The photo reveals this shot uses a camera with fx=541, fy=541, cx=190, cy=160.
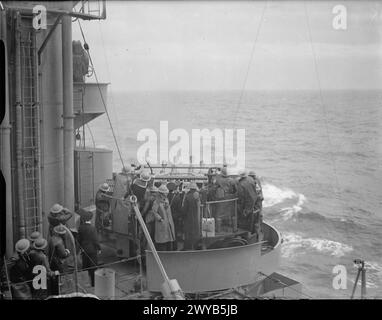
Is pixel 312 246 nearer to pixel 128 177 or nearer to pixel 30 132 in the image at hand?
pixel 128 177

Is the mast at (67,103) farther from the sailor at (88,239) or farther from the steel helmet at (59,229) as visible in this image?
the steel helmet at (59,229)

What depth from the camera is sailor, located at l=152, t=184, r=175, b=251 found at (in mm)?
5762

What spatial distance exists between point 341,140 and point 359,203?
14376mm

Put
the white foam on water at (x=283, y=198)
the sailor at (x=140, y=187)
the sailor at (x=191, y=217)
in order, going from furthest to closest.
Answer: the white foam on water at (x=283, y=198)
the sailor at (x=140, y=187)
the sailor at (x=191, y=217)

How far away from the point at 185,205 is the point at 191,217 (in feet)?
0.52

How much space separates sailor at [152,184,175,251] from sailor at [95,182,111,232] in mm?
967

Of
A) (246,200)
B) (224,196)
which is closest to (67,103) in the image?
(224,196)

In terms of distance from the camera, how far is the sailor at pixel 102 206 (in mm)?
6520

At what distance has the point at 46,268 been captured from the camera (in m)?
4.84

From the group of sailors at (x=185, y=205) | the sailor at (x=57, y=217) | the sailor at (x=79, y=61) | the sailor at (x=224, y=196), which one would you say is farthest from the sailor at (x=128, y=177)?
the sailor at (x=79, y=61)

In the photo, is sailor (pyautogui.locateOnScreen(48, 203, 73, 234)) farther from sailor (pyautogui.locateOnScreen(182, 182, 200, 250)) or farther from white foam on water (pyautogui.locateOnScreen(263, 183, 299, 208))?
white foam on water (pyautogui.locateOnScreen(263, 183, 299, 208))

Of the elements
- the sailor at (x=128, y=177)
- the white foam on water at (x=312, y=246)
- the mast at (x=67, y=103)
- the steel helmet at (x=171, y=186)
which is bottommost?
the white foam on water at (x=312, y=246)

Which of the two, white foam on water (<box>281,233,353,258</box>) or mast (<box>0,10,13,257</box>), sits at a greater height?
mast (<box>0,10,13,257</box>)

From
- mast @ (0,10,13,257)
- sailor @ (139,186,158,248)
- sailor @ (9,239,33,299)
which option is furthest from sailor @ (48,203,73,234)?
sailor @ (139,186,158,248)
